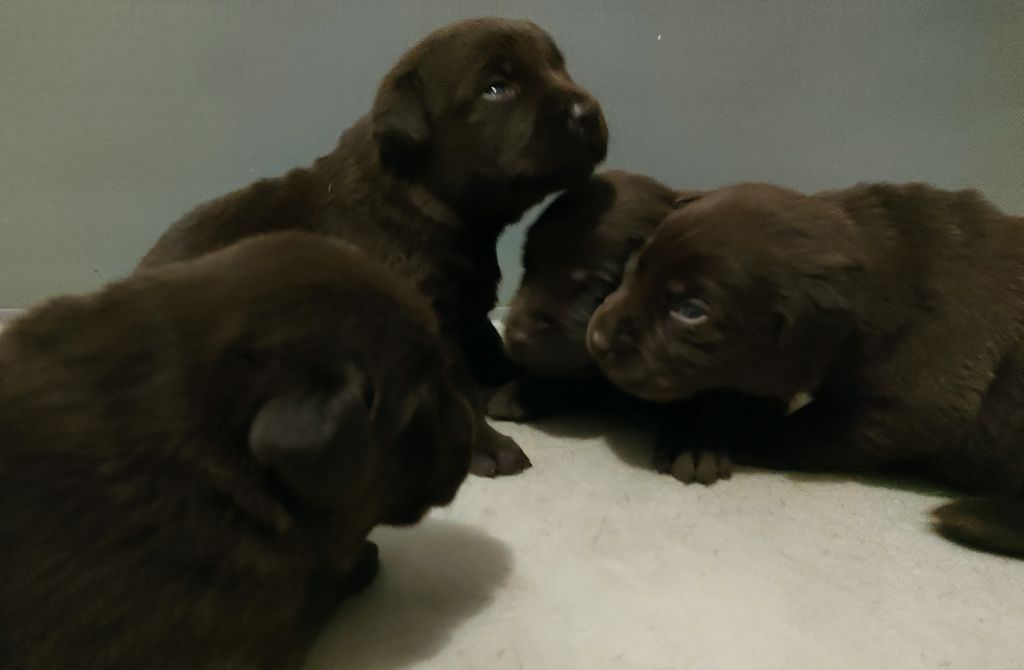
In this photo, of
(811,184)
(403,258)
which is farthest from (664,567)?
(811,184)

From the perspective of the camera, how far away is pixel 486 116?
6.07ft

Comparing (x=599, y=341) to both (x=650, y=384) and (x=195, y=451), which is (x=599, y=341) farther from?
(x=195, y=451)

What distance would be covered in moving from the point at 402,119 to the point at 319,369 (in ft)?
3.40

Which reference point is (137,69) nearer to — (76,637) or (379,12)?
(379,12)

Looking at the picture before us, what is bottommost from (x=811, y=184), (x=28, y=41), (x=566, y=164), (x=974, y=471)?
(x=974, y=471)

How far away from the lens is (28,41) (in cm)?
267

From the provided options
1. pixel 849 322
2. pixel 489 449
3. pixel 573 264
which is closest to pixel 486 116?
pixel 573 264

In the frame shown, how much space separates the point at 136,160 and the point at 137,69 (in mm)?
309

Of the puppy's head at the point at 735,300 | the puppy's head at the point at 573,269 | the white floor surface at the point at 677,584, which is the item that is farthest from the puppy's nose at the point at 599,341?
the white floor surface at the point at 677,584

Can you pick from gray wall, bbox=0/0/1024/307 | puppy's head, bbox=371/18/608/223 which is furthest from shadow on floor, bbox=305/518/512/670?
gray wall, bbox=0/0/1024/307

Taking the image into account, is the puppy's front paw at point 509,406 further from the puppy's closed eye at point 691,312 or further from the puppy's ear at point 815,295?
the puppy's ear at point 815,295

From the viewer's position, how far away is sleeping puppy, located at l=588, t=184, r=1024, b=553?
163 centimetres

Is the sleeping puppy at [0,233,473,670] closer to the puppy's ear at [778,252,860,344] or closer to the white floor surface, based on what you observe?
the white floor surface

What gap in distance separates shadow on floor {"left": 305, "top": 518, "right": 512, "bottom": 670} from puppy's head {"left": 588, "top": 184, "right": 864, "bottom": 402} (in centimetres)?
52
